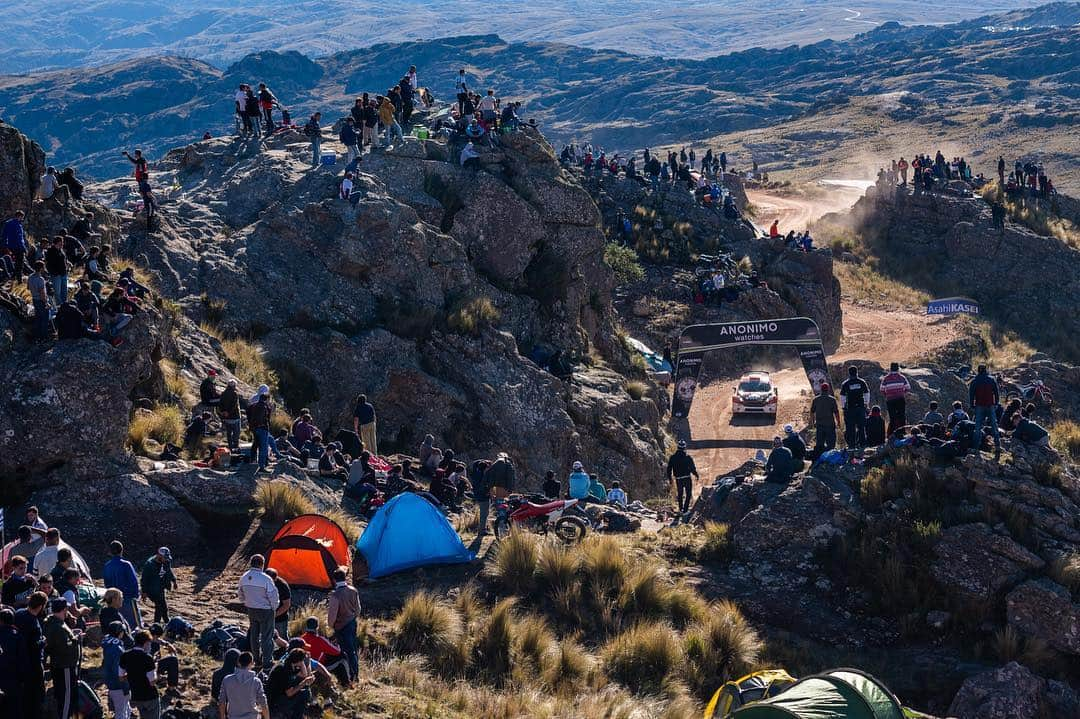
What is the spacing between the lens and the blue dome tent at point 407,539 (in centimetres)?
1870

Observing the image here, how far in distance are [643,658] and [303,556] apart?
5.53 metres

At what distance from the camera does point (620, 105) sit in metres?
192

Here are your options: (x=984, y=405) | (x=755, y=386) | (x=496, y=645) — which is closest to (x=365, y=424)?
(x=496, y=645)

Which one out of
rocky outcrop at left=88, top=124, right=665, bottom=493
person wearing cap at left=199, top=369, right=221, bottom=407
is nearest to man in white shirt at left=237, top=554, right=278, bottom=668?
person wearing cap at left=199, top=369, right=221, bottom=407

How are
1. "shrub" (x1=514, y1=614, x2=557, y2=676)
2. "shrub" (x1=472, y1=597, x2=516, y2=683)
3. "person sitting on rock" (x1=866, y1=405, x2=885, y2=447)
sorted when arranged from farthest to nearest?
1. "person sitting on rock" (x1=866, y1=405, x2=885, y2=447)
2. "shrub" (x1=514, y1=614, x2=557, y2=676)
3. "shrub" (x1=472, y1=597, x2=516, y2=683)

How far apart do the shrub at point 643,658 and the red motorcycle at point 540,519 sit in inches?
142

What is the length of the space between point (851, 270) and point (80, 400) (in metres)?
47.1

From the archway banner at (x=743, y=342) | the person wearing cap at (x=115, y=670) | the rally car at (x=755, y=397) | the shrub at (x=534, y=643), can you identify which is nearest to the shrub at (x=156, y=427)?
the person wearing cap at (x=115, y=670)

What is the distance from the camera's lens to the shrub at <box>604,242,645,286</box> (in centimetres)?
4956

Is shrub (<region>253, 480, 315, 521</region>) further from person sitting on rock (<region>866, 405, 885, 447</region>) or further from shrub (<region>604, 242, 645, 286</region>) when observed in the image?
shrub (<region>604, 242, 645, 286</region>)

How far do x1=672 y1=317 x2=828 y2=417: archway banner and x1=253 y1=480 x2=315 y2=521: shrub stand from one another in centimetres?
2158

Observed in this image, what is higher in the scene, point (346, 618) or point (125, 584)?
point (125, 584)

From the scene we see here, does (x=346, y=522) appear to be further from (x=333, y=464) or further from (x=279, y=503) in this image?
(x=333, y=464)

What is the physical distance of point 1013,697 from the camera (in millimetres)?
16141
